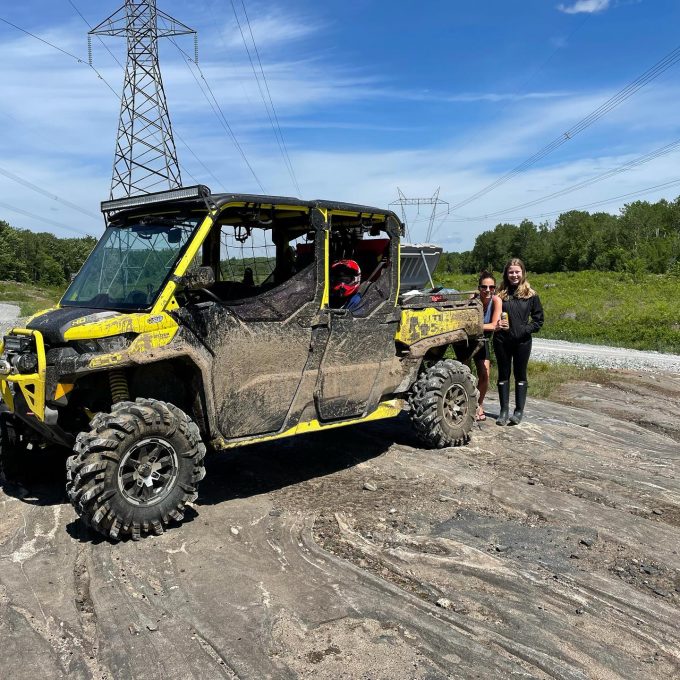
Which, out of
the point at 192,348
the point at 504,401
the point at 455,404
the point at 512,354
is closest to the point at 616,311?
the point at 512,354

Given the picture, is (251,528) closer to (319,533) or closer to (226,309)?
(319,533)

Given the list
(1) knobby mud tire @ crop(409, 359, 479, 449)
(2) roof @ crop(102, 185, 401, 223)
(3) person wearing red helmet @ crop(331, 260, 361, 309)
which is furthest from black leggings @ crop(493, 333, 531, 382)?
(2) roof @ crop(102, 185, 401, 223)

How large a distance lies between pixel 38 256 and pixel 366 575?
376 feet

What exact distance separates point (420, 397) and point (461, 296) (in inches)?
57.4

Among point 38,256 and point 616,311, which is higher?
point 38,256

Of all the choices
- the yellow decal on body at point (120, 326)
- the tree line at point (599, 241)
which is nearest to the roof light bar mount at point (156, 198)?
the yellow decal on body at point (120, 326)

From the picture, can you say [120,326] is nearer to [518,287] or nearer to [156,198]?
[156,198]

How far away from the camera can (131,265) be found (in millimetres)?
5496

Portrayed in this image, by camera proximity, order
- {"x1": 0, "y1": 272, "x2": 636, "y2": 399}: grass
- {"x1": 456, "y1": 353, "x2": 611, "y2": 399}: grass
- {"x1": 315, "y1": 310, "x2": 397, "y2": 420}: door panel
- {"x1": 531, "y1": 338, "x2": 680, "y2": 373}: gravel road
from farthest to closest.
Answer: {"x1": 531, "y1": 338, "x2": 680, "y2": 373}: gravel road < {"x1": 0, "y1": 272, "x2": 636, "y2": 399}: grass < {"x1": 456, "y1": 353, "x2": 611, "y2": 399}: grass < {"x1": 315, "y1": 310, "x2": 397, "y2": 420}: door panel

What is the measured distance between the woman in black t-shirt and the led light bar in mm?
4450

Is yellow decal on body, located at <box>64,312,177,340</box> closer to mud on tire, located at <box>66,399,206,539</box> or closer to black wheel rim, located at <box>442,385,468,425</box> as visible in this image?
mud on tire, located at <box>66,399,206,539</box>

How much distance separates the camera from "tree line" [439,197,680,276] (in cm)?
7950

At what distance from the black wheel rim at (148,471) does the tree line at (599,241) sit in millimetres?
72870

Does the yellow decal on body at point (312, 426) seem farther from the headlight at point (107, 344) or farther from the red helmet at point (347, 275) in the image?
the red helmet at point (347, 275)
